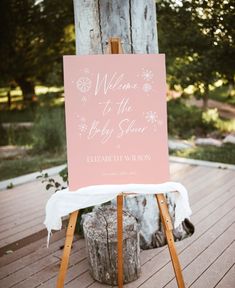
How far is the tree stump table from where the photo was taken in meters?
2.32

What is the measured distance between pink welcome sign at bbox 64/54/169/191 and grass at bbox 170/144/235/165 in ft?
12.6

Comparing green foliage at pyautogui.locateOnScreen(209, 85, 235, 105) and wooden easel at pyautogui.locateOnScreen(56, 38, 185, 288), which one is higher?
green foliage at pyautogui.locateOnScreen(209, 85, 235, 105)

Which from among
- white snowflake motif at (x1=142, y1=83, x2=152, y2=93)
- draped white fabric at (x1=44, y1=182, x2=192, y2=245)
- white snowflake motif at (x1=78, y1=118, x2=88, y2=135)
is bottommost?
draped white fabric at (x1=44, y1=182, x2=192, y2=245)

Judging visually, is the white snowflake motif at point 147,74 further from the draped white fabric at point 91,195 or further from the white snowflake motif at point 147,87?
the draped white fabric at point 91,195

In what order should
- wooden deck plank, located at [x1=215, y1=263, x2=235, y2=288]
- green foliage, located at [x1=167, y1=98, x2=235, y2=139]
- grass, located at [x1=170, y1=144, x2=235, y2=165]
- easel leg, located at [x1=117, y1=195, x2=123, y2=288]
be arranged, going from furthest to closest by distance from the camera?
green foliage, located at [x1=167, y1=98, x2=235, y2=139] → grass, located at [x1=170, y1=144, x2=235, y2=165] → wooden deck plank, located at [x1=215, y1=263, x2=235, y2=288] → easel leg, located at [x1=117, y1=195, x2=123, y2=288]

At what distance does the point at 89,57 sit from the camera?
1.97 m

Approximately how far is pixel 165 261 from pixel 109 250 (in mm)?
569

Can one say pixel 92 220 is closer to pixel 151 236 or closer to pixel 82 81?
pixel 151 236

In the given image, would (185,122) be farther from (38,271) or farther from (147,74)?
(147,74)

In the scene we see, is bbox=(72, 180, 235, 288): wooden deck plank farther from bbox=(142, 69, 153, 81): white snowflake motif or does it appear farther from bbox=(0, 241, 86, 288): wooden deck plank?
bbox=(142, 69, 153, 81): white snowflake motif

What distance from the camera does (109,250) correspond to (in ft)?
7.60

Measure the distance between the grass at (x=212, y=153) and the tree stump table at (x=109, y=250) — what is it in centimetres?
352

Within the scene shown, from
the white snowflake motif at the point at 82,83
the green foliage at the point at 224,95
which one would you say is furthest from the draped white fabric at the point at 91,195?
the green foliage at the point at 224,95

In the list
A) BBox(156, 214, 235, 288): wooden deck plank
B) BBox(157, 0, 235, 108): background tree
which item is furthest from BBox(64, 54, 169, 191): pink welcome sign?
BBox(157, 0, 235, 108): background tree
